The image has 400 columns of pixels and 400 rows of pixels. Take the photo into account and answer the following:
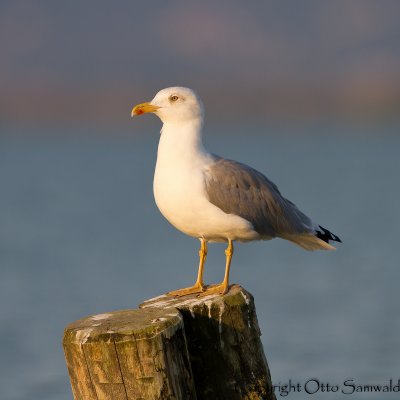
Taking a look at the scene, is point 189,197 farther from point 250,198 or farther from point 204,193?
point 250,198

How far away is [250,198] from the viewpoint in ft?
22.0

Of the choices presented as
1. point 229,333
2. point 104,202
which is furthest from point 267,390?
point 104,202

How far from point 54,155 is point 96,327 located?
31.1m

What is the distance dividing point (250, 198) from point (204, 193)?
42 cm

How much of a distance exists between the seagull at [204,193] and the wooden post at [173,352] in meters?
0.50

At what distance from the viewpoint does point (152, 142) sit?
3938 centimetres

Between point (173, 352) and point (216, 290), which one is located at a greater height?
point (216, 290)

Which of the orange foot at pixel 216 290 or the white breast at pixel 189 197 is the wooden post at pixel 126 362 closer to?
the orange foot at pixel 216 290

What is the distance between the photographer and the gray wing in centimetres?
649

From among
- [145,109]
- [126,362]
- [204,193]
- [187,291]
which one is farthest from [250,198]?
[126,362]

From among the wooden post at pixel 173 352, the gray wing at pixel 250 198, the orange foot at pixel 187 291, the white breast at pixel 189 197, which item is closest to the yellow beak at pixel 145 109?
the white breast at pixel 189 197

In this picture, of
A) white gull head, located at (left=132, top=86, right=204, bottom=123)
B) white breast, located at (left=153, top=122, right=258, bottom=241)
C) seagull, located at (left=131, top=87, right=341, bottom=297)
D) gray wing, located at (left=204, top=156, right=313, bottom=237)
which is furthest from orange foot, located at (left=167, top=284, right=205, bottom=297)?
white gull head, located at (left=132, top=86, right=204, bottom=123)

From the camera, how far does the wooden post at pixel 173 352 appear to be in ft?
16.1

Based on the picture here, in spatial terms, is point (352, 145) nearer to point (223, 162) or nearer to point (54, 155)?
point (54, 155)
